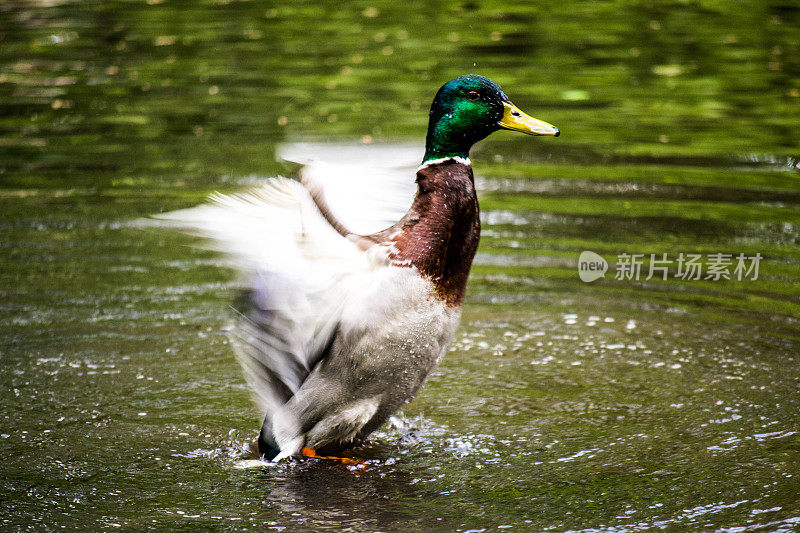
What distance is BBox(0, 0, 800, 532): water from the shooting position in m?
3.98

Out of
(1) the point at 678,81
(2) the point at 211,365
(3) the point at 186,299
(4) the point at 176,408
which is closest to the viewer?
(4) the point at 176,408

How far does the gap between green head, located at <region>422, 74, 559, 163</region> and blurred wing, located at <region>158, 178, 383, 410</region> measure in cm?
55

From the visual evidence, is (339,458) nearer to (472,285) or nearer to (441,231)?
(441,231)

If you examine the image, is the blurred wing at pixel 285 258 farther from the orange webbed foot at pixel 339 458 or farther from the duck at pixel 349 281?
the orange webbed foot at pixel 339 458

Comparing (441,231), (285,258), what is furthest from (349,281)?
(441,231)

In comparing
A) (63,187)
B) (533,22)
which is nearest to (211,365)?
(63,187)

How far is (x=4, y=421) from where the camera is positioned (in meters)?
4.59

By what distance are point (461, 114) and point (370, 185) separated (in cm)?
67

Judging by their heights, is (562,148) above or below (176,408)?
above

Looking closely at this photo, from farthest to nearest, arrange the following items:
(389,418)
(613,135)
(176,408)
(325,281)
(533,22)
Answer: (533,22) < (613,135) < (176,408) < (389,418) < (325,281)

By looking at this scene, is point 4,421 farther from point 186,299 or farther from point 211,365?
point 186,299

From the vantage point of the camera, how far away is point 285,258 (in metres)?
3.88

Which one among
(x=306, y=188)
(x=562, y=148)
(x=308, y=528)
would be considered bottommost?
(x=308, y=528)

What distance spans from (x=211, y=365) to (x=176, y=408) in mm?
538
